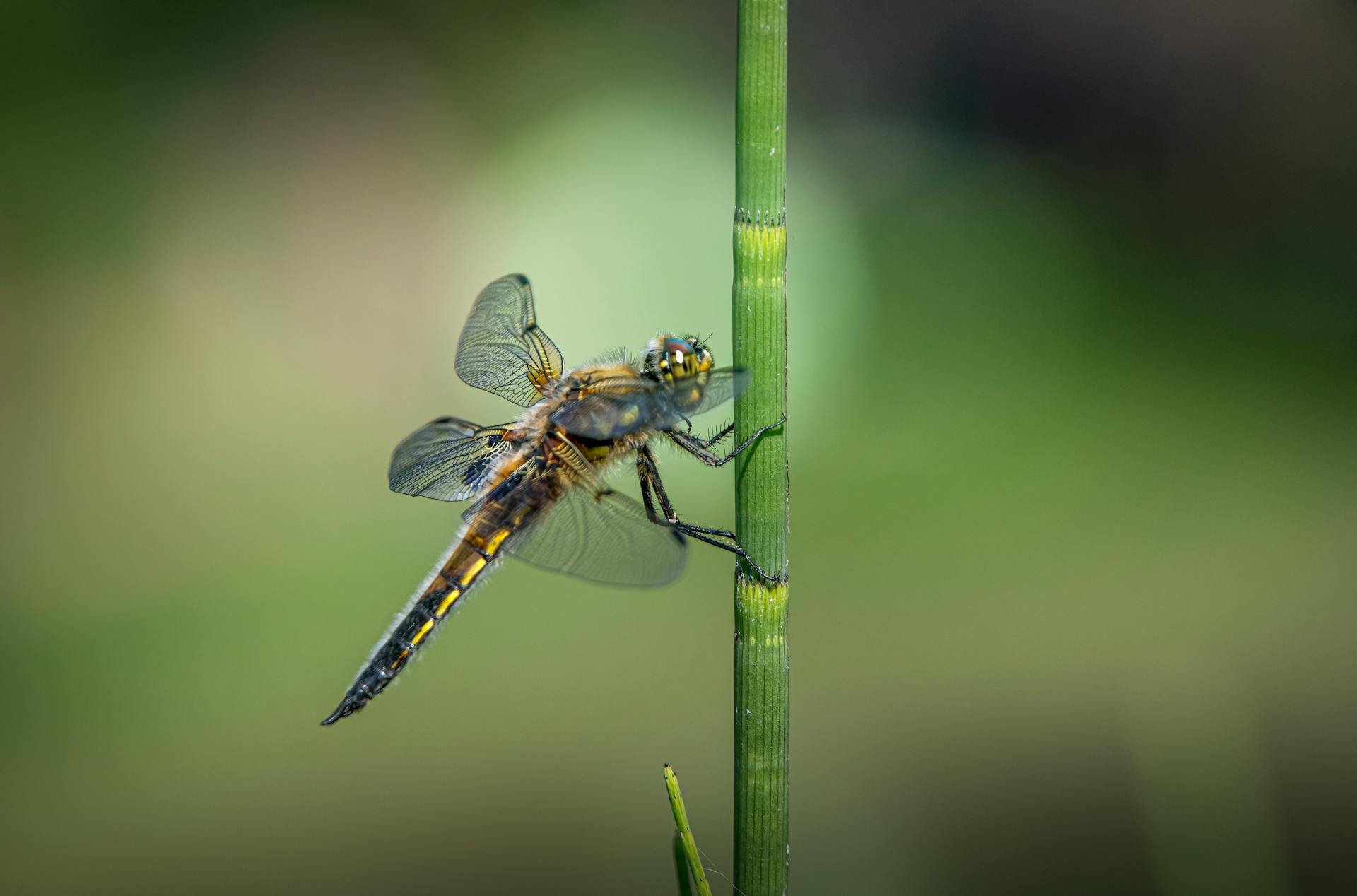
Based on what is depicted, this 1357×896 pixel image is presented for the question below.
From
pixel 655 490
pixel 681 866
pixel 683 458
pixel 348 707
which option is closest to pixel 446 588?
pixel 348 707

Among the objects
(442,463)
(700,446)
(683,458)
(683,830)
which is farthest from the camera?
(683,458)

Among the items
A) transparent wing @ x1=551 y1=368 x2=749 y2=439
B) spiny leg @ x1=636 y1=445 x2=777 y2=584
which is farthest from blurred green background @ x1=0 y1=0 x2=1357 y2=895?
transparent wing @ x1=551 y1=368 x2=749 y2=439

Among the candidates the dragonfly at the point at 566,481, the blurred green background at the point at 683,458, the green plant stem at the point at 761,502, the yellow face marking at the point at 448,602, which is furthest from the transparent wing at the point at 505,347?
the blurred green background at the point at 683,458

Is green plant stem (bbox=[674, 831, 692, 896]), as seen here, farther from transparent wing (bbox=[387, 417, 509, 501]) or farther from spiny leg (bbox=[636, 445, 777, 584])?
transparent wing (bbox=[387, 417, 509, 501])

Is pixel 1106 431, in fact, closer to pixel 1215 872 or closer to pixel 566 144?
pixel 1215 872

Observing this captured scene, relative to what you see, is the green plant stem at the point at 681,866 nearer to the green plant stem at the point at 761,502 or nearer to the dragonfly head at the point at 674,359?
the green plant stem at the point at 761,502

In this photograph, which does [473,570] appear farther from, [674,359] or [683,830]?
[683,830]
